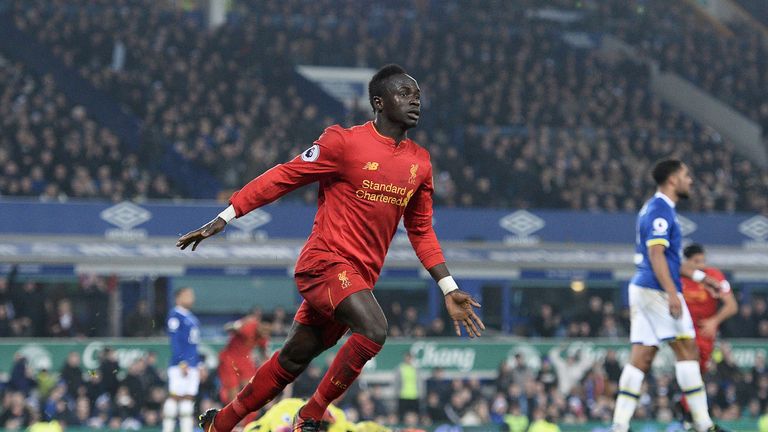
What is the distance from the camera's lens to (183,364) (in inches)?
595

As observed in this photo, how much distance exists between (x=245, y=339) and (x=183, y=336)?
2.75 ft

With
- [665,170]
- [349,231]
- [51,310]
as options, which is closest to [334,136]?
[349,231]

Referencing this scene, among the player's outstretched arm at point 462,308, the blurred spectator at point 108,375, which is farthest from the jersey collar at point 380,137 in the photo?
the blurred spectator at point 108,375

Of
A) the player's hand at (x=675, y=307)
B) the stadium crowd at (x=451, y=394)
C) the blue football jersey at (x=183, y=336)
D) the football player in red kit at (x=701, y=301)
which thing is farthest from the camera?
the stadium crowd at (x=451, y=394)

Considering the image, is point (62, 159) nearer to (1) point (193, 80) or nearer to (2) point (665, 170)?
(1) point (193, 80)

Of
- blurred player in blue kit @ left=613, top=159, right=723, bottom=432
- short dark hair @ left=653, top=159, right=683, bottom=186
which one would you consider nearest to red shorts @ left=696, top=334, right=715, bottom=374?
blurred player in blue kit @ left=613, top=159, right=723, bottom=432

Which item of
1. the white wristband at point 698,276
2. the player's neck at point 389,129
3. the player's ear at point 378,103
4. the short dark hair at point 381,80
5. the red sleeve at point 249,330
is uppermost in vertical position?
the short dark hair at point 381,80

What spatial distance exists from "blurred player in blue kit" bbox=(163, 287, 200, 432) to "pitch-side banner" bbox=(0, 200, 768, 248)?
24.6 feet

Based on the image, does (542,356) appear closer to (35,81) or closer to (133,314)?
(133,314)

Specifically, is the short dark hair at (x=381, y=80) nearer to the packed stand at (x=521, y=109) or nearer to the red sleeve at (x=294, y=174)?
the red sleeve at (x=294, y=174)

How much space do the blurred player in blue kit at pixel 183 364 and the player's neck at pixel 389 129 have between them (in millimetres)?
8159

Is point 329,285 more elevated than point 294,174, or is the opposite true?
point 294,174

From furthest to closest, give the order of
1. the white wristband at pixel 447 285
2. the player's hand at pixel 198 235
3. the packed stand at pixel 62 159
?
the packed stand at pixel 62 159, the white wristband at pixel 447 285, the player's hand at pixel 198 235

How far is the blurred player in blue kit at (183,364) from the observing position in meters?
15.2
